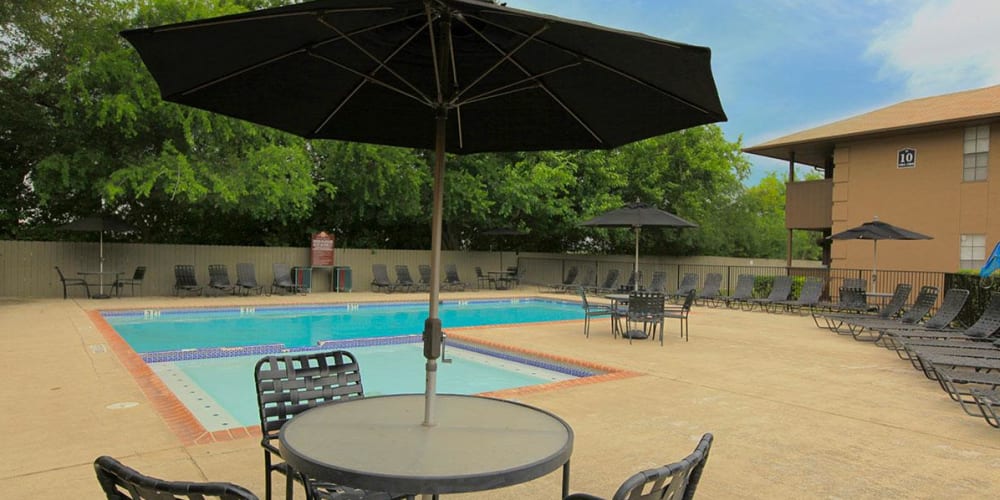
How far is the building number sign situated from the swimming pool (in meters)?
9.70

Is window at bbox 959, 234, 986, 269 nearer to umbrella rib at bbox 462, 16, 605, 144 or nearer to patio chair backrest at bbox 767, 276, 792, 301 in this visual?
patio chair backrest at bbox 767, 276, 792, 301

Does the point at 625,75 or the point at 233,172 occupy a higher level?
the point at 233,172

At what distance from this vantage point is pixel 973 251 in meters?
15.9

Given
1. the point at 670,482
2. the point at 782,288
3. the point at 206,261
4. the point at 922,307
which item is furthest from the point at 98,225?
the point at 922,307

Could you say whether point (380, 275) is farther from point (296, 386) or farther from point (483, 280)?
point (296, 386)

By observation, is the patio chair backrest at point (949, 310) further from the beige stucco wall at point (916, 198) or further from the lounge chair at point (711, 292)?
the beige stucco wall at point (916, 198)

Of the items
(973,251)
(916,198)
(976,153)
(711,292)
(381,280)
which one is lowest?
(381,280)

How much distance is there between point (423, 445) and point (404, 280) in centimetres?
1812

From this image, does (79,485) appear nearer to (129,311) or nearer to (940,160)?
(129,311)

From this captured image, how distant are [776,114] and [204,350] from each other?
302 feet

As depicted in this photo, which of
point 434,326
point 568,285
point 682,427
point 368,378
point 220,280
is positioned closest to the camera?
point 434,326

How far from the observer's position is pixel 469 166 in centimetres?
2209

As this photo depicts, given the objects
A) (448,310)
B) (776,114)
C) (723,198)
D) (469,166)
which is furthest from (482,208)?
(776,114)

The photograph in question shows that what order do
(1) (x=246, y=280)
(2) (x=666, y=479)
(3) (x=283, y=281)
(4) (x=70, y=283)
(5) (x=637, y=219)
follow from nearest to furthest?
(2) (x=666, y=479), (5) (x=637, y=219), (4) (x=70, y=283), (1) (x=246, y=280), (3) (x=283, y=281)
